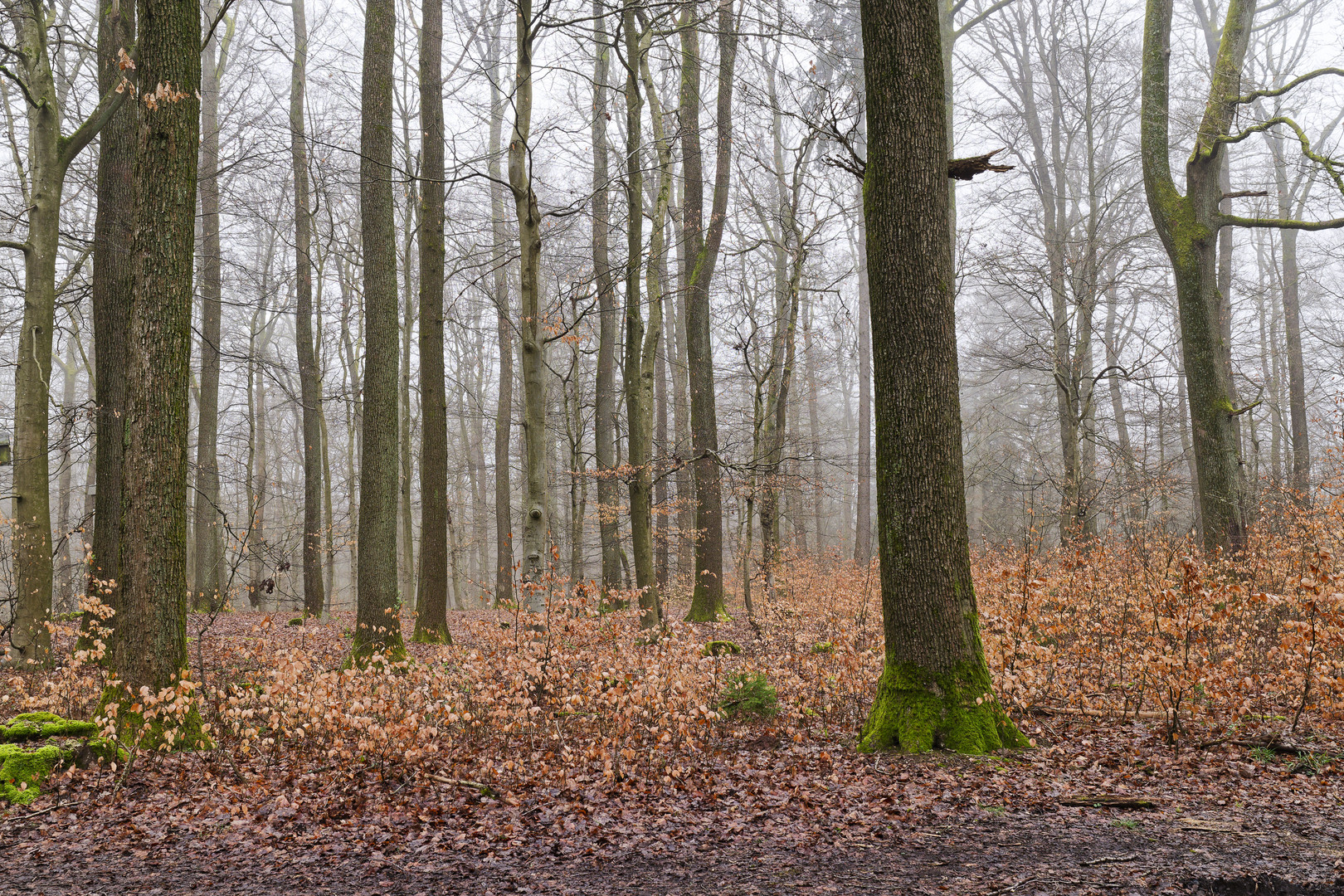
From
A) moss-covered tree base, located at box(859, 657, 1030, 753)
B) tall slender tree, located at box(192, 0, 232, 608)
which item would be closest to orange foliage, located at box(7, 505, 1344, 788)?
moss-covered tree base, located at box(859, 657, 1030, 753)

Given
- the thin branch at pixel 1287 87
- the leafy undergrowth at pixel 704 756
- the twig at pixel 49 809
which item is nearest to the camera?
the leafy undergrowth at pixel 704 756

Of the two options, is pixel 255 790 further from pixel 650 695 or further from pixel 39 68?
pixel 39 68

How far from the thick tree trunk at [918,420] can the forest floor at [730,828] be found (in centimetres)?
36

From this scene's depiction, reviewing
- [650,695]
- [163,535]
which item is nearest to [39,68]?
[163,535]

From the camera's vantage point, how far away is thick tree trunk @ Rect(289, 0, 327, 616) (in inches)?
604

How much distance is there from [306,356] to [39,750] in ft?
38.6

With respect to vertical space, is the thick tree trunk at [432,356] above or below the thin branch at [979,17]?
below

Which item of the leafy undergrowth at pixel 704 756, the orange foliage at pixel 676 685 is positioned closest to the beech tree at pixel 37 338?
the orange foliage at pixel 676 685

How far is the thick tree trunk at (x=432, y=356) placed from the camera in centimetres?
1070

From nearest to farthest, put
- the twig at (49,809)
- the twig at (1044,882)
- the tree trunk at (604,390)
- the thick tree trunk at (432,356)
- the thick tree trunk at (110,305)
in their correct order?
the twig at (1044,882) < the twig at (49,809) < the thick tree trunk at (110,305) < the thick tree trunk at (432,356) < the tree trunk at (604,390)

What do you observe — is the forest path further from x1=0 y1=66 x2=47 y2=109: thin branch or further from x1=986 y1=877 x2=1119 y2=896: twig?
x1=0 y1=66 x2=47 y2=109: thin branch

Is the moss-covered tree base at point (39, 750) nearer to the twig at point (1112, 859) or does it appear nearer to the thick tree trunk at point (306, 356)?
the twig at point (1112, 859)

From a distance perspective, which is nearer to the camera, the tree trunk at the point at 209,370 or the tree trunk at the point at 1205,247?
the tree trunk at the point at 1205,247

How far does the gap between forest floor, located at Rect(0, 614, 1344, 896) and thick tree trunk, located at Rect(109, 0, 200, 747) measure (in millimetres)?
879
